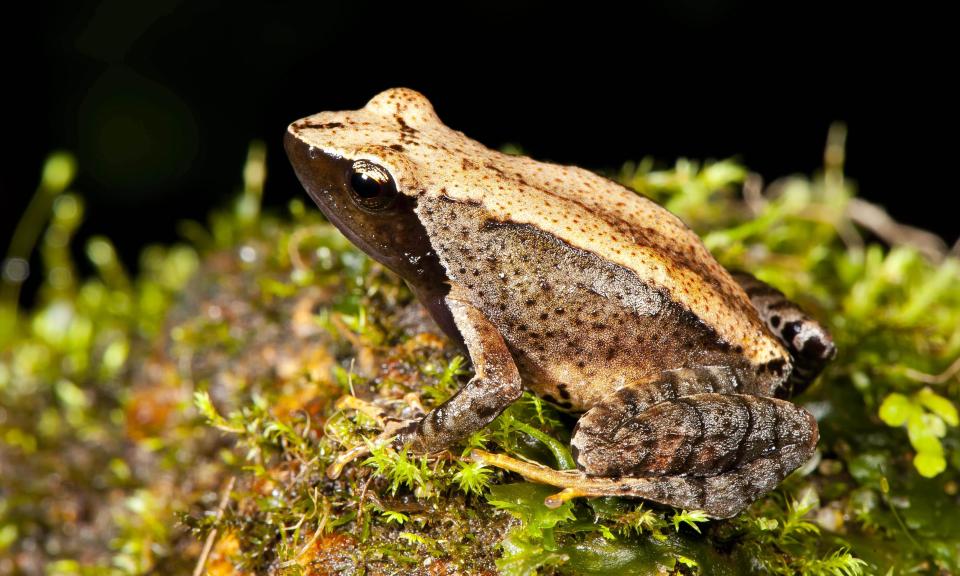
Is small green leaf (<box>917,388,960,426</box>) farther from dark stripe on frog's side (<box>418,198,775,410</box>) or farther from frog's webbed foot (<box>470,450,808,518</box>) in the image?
frog's webbed foot (<box>470,450,808,518</box>)

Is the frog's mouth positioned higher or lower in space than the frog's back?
lower

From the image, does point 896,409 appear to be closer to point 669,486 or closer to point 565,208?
point 669,486

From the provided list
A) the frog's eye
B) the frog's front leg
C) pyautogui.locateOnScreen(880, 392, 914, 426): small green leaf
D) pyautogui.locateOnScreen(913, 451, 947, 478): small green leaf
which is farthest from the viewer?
pyautogui.locateOnScreen(880, 392, 914, 426): small green leaf

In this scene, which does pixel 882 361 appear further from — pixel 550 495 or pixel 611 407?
pixel 550 495

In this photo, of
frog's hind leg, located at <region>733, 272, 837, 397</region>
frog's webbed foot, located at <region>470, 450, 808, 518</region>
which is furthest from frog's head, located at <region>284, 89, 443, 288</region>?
frog's hind leg, located at <region>733, 272, 837, 397</region>

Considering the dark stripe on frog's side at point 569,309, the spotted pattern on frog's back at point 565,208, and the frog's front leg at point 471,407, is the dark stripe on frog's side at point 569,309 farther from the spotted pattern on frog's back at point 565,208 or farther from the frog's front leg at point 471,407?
the frog's front leg at point 471,407

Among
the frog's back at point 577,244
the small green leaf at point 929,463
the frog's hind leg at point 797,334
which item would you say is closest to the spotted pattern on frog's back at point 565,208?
the frog's back at point 577,244
